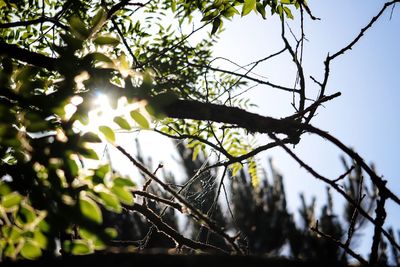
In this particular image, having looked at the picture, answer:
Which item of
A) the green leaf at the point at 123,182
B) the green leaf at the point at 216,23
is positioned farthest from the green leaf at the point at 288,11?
the green leaf at the point at 123,182

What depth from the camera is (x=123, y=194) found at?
0.81m

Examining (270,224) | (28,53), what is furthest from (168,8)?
(270,224)

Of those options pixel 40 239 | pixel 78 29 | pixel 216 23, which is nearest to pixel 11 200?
pixel 40 239

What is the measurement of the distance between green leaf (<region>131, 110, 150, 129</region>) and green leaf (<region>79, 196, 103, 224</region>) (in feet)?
0.74

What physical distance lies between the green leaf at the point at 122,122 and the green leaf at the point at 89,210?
8.3 inches

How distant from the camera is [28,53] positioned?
3.65 ft

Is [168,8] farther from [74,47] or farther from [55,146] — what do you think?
[55,146]

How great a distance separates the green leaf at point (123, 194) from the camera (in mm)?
813

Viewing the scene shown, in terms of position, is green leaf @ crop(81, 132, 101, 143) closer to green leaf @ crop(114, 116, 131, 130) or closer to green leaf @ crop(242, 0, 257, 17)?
green leaf @ crop(114, 116, 131, 130)

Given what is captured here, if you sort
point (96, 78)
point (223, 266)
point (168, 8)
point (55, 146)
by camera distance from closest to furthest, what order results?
point (223, 266) → point (55, 146) → point (96, 78) → point (168, 8)

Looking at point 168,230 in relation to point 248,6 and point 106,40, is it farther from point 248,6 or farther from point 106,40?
point 248,6

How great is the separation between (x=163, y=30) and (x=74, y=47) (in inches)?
70.7

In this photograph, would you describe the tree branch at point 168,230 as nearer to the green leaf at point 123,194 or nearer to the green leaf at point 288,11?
the green leaf at point 123,194

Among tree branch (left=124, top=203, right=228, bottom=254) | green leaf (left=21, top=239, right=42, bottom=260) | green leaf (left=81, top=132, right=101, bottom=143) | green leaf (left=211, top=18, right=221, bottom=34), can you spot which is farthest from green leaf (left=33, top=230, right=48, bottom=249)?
green leaf (left=211, top=18, right=221, bottom=34)
